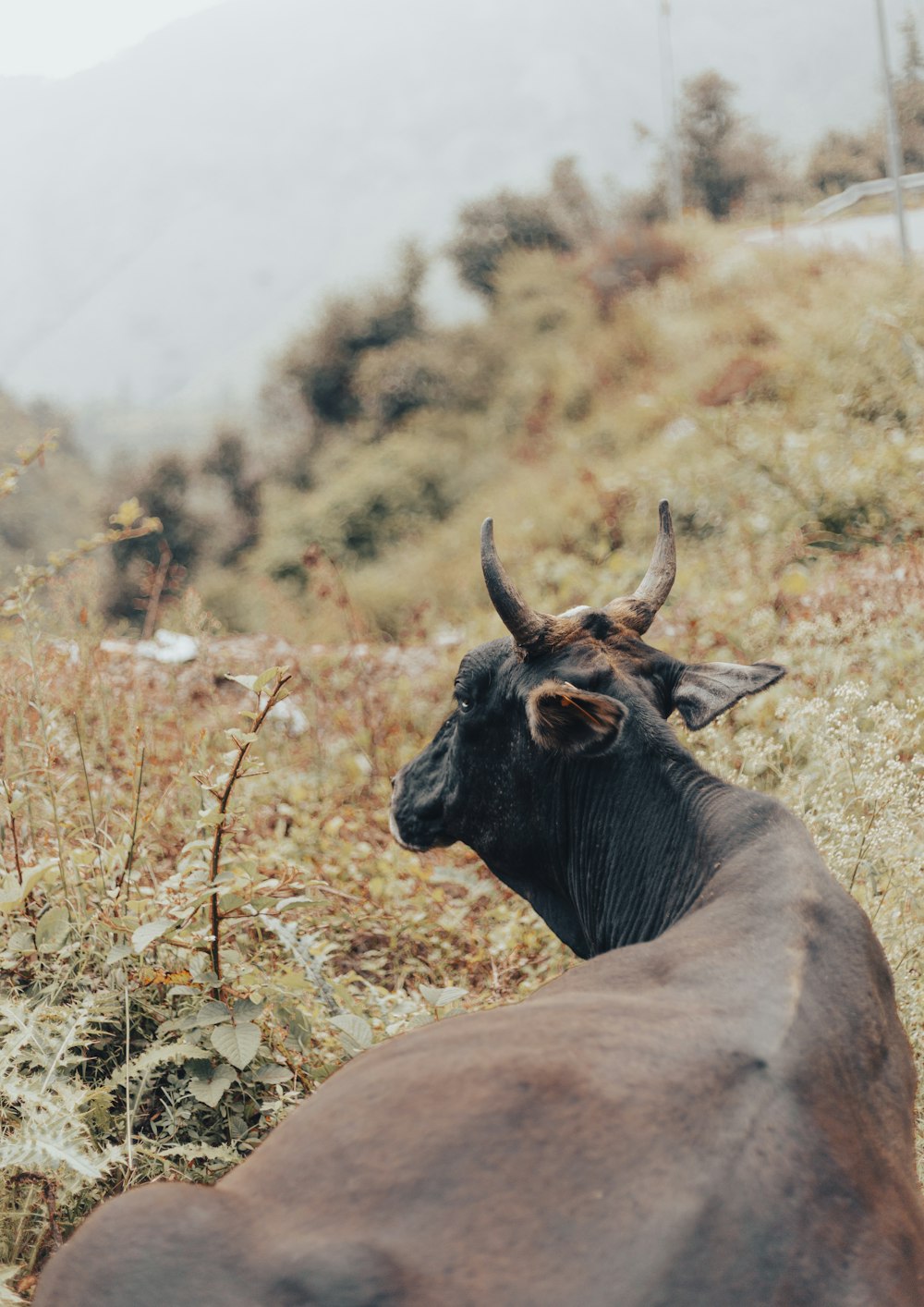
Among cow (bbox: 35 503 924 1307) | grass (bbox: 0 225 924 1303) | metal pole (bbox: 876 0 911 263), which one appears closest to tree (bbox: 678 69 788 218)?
metal pole (bbox: 876 0 911 263)

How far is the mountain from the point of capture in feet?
350

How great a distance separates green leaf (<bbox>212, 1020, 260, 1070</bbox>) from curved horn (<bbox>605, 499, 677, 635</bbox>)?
1501 millimetres

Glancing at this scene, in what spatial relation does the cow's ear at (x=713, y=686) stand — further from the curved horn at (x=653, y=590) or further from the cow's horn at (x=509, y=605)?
the cow's horn at (x=509, y=605)

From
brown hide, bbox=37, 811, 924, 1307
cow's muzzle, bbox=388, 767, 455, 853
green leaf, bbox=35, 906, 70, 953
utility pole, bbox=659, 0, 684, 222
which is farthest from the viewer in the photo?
utility pole, bbox=659, 0, 684, 222

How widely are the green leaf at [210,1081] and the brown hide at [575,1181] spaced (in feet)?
3.51

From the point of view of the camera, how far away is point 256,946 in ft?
12.7

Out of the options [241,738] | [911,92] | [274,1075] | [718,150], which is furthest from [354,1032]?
[718,150]

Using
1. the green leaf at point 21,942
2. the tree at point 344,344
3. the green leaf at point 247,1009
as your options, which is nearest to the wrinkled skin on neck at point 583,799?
the green leaf at point 247,1009

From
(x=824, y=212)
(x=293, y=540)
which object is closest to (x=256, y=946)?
(x=293, y=540)

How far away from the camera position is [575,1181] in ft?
5.47

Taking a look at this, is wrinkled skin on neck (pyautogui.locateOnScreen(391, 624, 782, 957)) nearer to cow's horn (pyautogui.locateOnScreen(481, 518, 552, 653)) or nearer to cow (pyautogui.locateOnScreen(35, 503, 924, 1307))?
cow's horn (pyautogui.locateOnScreen(481, 518, 552, 653))

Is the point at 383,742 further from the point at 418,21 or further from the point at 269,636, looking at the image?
the point at 418,21

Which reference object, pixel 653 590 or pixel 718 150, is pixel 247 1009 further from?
pixel 718 150

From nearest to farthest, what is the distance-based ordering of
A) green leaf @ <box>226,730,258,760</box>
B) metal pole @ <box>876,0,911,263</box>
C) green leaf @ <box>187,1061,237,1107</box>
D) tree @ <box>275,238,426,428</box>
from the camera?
green leaf @ <box>226,730,258,760</box>, green leaf @ <box>187,1061,237,1107</box>, metal pole @ <box>876,0,911,263</box>, tree @ <box>275,238,426,428</box>
